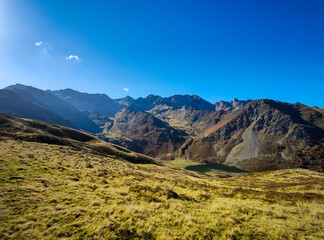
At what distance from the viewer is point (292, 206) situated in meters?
16.7

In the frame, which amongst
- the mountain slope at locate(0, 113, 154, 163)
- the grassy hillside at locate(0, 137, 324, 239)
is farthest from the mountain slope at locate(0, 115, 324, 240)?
the mountain slope at locate(0, 113, 154, 163)

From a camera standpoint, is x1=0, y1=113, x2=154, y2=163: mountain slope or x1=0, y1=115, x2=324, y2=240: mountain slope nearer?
x1=0, y1=115, x2=324, y2=240: mountain slope

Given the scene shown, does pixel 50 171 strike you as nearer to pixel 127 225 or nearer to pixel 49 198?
pixel 49 198

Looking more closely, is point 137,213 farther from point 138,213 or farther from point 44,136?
point 44,136

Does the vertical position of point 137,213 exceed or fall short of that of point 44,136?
it exceeds it

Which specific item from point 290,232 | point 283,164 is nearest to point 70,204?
point 290,232

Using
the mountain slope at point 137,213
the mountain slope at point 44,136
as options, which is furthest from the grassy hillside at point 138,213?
the mountain slope at point 44,136

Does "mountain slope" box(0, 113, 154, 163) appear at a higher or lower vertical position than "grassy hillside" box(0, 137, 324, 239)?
lower

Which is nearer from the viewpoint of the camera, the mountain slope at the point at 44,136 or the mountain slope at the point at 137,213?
the mountain slope at the point at 137,213

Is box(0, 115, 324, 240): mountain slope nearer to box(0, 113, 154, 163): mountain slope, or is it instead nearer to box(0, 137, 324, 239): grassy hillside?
box(0, 137, 324, 239): grassy hillside

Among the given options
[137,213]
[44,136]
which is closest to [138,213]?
[137,213]

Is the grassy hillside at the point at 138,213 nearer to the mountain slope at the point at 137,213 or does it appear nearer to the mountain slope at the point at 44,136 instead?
the mountain slope at the point at 137,213

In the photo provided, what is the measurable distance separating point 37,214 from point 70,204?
2656 mm

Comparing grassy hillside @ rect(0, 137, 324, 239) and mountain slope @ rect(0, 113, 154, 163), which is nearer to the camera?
grassy hillside @ rect(0, 137, 324, 239)
